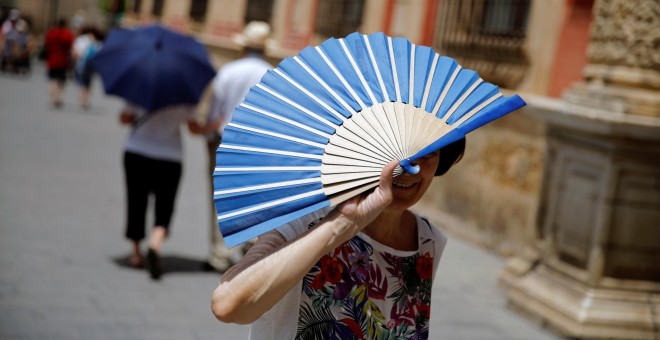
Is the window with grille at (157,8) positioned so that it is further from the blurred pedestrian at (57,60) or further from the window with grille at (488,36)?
the window with grille at (488,36)

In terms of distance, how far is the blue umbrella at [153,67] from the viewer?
23.5 feet

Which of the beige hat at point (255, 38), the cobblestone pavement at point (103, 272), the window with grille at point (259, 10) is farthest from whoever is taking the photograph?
the window with grille at point (259, 10)

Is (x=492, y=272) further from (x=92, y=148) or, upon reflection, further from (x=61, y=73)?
(x=61, y=73)

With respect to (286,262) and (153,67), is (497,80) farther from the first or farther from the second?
(286,262)

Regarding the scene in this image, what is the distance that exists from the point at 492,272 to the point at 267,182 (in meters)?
7.27

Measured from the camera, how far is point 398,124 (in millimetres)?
2162

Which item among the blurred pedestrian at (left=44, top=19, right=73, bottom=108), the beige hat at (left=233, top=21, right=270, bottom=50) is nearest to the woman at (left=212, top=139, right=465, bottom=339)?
the beige hat at (left=233, top=21, right=270, bottom=50)

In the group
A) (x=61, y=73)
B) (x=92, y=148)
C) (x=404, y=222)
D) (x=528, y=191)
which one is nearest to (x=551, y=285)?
(x=528, y=191)

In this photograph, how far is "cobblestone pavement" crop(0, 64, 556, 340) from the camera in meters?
6.01

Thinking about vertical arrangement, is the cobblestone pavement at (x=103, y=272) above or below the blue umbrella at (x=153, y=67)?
below

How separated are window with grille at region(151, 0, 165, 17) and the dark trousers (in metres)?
21.6

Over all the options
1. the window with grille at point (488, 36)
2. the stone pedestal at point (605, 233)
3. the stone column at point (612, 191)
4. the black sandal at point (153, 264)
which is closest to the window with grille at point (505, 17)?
the window with grille at point (488, 36)

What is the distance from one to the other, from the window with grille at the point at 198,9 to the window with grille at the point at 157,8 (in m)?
3.63

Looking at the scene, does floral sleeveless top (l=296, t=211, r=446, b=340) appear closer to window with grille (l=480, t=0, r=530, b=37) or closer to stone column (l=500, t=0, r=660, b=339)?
stone column (l=500, t=0, r=660, b=339)
